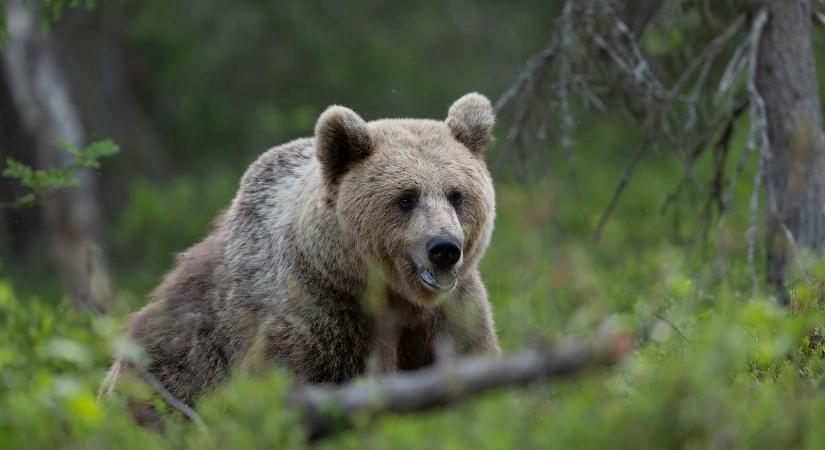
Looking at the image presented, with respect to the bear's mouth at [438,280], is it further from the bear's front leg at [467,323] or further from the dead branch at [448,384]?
the dead branch at [448,384]

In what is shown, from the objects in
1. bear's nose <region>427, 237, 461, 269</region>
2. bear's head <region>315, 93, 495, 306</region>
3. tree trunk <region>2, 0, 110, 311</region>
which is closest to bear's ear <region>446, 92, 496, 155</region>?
bear's head <region>315, 93, 495, 306</region>

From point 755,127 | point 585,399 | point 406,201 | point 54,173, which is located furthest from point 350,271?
point 755,127

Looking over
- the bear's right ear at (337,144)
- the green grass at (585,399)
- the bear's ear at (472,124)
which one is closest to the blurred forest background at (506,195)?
the green grass at (585,399)

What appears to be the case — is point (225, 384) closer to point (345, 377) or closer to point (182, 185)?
point (345, 377)

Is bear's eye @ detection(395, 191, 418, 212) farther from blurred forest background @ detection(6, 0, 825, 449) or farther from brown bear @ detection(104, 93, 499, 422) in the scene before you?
blurred forest background @ detection(6, 0, 825, 449)

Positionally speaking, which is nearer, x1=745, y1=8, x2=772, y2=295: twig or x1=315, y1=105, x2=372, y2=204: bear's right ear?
x1=315, y1=105, x2=372, y2=204: bear's right ear

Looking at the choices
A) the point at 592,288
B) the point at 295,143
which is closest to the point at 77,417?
the point at 592,288

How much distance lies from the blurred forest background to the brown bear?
32 centimetres

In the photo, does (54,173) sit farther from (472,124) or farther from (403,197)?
(472,124)

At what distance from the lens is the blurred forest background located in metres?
3.71

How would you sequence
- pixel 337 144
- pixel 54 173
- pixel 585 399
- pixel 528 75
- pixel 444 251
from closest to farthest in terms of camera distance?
pixel 585 399 → pixel 444 251 → pixel 337 144 → pixel 54 173 → pixel 528 75

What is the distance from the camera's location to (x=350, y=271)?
220 inches

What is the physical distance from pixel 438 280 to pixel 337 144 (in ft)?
2.92

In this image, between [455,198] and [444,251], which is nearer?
[444,251]
